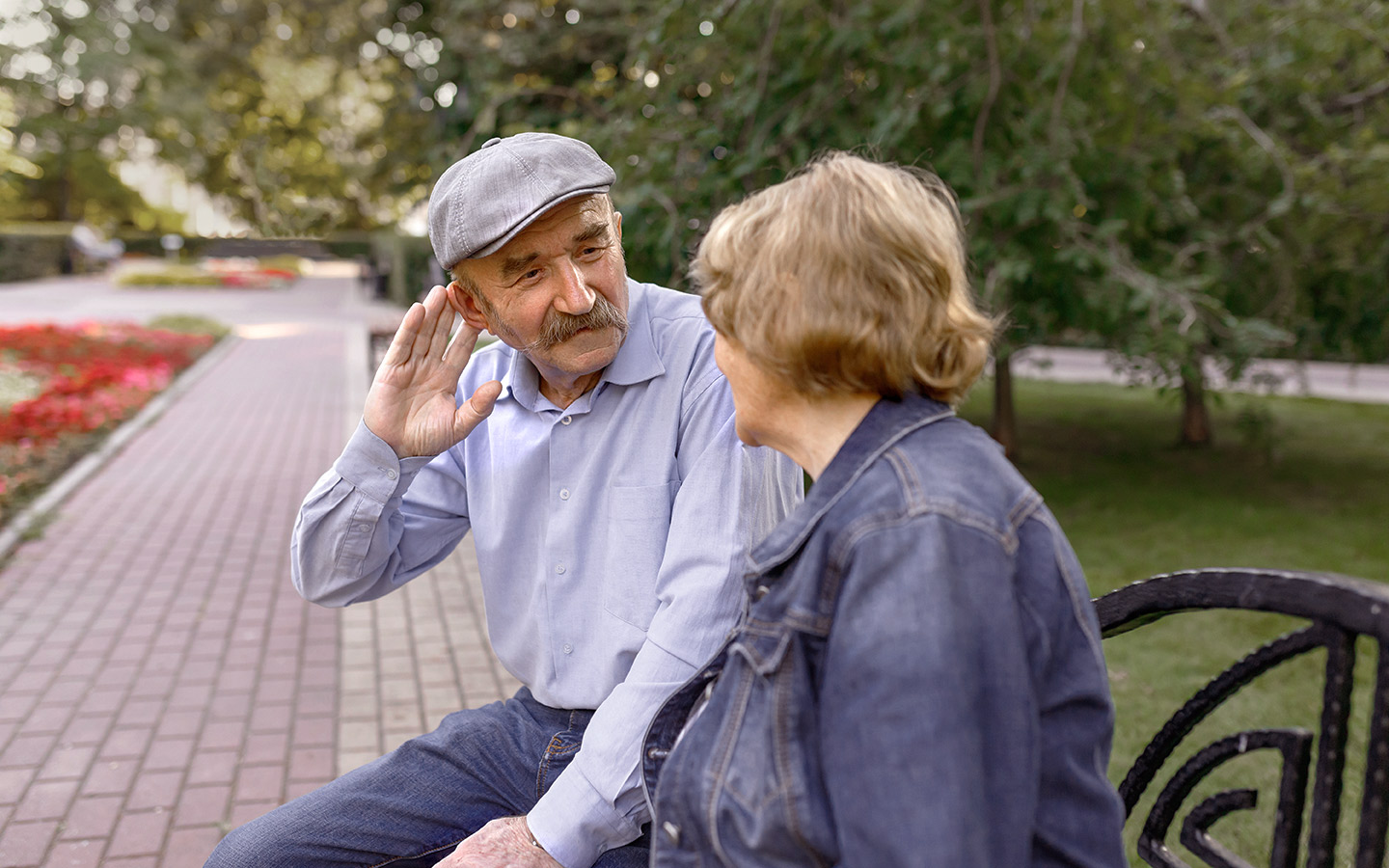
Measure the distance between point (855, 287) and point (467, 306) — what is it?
927 mm

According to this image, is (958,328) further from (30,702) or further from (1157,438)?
(1157,438)

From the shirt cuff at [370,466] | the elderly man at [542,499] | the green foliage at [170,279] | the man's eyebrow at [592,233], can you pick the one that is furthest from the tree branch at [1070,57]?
the green foliage at [170,279]

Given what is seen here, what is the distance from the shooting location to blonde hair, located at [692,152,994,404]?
3.89 feet

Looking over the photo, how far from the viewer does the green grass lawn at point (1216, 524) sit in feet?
12.9

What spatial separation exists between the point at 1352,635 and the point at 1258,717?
11.4 feet

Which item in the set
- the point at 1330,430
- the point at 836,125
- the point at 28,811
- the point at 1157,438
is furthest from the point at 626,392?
the point at 1330,430

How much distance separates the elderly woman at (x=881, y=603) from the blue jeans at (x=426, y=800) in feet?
1.98

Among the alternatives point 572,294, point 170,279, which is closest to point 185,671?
point 572,294

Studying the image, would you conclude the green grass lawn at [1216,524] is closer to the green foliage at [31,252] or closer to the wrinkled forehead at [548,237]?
the wrinkled forehead at [548,237]

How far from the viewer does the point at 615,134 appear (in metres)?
5.06

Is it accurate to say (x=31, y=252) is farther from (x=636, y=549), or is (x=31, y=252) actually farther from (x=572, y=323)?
(x=636, y=549)

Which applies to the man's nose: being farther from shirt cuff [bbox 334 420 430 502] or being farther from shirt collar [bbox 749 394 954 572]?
shirt collar [bbox 749 394 954 572]

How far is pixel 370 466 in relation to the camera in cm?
184

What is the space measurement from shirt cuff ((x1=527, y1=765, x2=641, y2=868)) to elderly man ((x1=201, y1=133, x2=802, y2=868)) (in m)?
0.01
